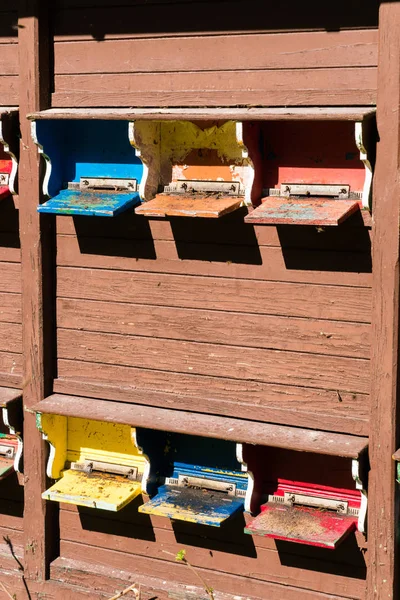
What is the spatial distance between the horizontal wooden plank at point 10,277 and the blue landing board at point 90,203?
547 millimetres

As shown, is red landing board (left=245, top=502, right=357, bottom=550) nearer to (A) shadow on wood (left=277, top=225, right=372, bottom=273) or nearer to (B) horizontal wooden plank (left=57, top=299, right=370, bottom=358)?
(B) horizontal wooden plank (left=57, top=299, right=370, bottom=358)

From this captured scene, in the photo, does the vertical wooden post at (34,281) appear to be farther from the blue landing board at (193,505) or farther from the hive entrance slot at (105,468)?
the blue landing board at (193,505)

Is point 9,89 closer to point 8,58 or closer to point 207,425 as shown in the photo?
point 8,58

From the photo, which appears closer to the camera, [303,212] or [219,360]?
[303,212]

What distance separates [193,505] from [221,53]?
2.16 meters

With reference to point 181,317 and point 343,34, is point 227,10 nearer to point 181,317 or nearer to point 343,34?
point 343,34

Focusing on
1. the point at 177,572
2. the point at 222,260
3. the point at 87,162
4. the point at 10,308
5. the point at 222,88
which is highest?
the point at 222,88

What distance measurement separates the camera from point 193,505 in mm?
4805

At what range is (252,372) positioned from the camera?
473cm

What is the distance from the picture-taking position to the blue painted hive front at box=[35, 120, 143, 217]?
483 centimetres

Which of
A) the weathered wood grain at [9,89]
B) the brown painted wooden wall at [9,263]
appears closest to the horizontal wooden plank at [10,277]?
the brown painted wooden wall at [9,263]

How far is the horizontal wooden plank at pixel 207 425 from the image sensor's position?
445cm

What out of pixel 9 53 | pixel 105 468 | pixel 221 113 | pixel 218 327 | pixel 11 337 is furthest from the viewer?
pixel 11 337

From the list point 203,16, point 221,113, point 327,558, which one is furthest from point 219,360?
point 203,16
